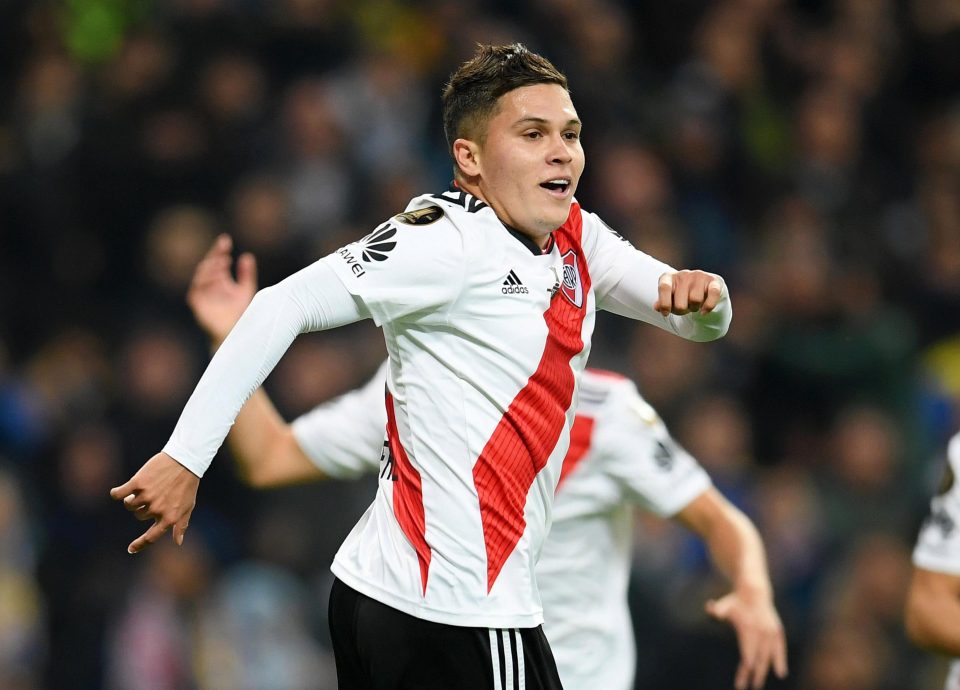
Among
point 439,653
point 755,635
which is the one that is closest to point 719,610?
point 755,635

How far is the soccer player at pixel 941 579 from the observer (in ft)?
12.4

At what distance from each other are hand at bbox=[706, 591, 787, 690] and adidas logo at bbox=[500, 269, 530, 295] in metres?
1.41

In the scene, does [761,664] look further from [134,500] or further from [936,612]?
[134,500]

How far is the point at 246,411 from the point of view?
15.4 ft

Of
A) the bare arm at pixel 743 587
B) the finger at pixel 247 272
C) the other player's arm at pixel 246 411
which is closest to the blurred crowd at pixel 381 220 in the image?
the bare arm at pixel 743 587

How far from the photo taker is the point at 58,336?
26.7ft

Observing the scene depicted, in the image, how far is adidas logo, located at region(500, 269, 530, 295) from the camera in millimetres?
3438

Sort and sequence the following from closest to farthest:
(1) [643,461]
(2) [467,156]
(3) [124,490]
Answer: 1. (3) [124,490]
2. (2) [467,156]
3. (1) [643,461]

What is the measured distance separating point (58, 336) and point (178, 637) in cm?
185

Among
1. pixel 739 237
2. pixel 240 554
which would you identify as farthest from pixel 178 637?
pixel 739 237

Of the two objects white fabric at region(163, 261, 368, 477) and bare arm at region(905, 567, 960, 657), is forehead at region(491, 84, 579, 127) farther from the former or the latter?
bare arm at region(905, 567, 960, 657)

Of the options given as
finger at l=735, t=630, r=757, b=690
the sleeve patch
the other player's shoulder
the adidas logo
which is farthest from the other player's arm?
finger at l=735, t=630, r=757, b=690

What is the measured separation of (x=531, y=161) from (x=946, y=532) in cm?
141

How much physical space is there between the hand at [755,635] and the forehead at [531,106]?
1.62 meters
